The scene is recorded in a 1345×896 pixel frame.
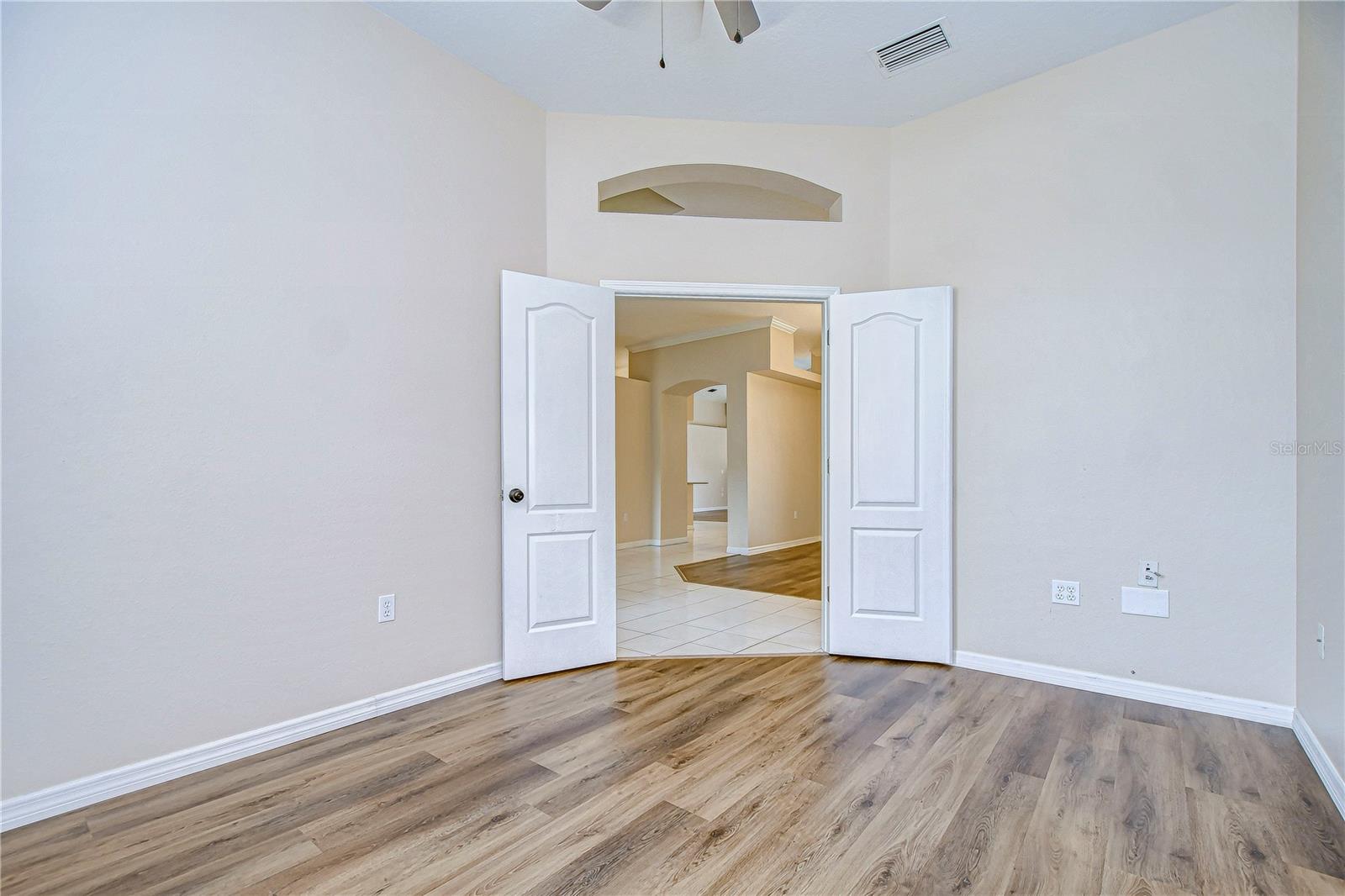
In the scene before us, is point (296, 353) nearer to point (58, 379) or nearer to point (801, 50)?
point (58, 379)

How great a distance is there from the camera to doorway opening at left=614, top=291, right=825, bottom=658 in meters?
6.81

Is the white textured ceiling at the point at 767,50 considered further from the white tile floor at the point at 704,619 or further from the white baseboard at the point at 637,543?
the white baseboard at the point at 637,543

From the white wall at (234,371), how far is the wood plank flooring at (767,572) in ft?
10.6

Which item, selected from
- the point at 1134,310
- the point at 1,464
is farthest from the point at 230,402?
the point at 1134,310

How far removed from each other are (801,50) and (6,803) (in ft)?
13.8

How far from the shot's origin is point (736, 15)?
2908mm

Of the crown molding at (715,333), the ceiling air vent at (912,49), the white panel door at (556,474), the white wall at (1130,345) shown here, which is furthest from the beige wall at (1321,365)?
the crown molding at (715,333)

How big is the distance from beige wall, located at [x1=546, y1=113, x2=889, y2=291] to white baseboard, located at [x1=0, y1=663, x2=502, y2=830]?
2.29m

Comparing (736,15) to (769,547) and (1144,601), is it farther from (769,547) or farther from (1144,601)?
(769,547)

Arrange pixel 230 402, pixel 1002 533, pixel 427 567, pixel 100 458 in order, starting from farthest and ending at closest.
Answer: pixel 1002 533 → pixel 427 567 → pixel 230 402 → pixel 100 458

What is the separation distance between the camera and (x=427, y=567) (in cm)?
312

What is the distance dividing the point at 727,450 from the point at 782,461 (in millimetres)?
792

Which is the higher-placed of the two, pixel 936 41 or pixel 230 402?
pixel 936 41

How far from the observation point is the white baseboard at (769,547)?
8359mm
